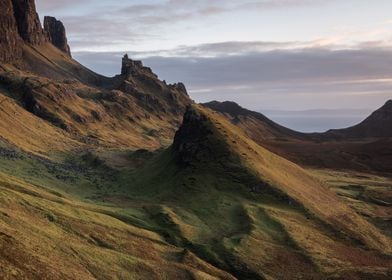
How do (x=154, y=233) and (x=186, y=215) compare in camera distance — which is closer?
(x=154, y=233)

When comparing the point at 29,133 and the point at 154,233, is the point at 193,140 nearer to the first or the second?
the point at 154,233

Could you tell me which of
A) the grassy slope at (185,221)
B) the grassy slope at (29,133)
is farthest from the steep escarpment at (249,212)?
the grassy slope at (29,133)

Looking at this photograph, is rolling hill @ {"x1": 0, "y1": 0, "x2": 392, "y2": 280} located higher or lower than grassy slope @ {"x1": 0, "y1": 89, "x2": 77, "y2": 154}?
lower

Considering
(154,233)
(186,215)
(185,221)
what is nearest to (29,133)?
(186,215)

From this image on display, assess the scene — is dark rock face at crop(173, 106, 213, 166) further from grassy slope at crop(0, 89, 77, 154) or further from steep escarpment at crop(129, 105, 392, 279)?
grassy slope at crop(0, 89, 77, 154)

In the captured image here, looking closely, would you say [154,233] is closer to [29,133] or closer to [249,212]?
[249,212]

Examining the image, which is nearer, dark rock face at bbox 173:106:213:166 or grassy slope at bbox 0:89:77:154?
dark rock face at bbox 173:106:213:166

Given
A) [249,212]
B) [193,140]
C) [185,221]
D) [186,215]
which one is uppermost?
[193,140]

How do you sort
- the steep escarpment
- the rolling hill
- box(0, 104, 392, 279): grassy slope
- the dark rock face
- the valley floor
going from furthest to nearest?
the dark rock face
the steep escarpment
the rolling hill
box(0, 104, 392, 279): grassy slope
the valley floor

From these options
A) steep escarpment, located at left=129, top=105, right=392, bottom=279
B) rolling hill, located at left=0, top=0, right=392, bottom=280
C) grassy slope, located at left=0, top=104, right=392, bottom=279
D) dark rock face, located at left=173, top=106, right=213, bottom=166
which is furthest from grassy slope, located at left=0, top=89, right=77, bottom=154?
dark rock face, located at left=173, top=106, right=213, bottom=166

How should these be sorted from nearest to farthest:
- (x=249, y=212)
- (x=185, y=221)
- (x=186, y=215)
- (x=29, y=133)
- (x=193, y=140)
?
(x=185, y=221) → (x=186, y=215) → (x=249, y=212) → (x=193, y=140) → (x=29, y=133)

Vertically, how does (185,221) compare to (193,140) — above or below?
below

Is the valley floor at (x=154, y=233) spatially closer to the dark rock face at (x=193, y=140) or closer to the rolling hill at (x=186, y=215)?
the rolling hill at (x=186, y=215)

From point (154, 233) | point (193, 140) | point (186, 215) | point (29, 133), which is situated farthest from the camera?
point (29, 133)
